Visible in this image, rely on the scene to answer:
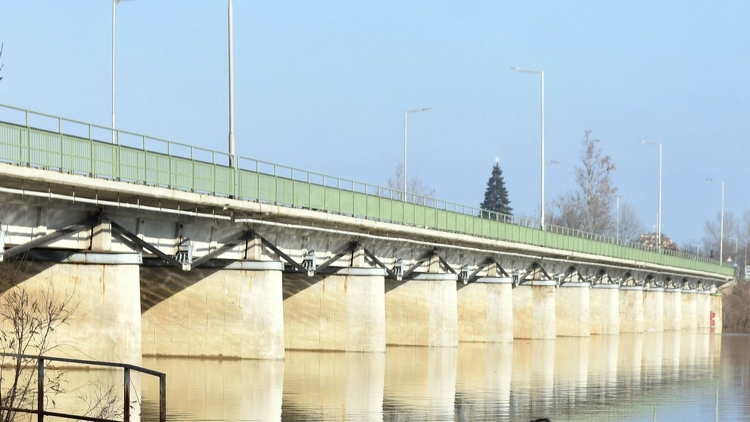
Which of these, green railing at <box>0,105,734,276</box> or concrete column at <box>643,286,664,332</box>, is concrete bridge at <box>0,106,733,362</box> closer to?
green railing at <box>0,105,734,276</box>

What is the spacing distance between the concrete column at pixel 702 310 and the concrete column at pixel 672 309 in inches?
329

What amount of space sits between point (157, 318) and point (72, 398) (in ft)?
50.9

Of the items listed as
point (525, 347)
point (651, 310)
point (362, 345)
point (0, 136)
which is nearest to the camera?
point (0, 136)

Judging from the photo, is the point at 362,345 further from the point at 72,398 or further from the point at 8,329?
the point at 72,398

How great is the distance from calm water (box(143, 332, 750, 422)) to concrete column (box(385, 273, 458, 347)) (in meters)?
1.08

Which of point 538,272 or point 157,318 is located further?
point 538,272

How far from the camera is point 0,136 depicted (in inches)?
1198

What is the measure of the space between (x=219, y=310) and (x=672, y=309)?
7931 centimetres

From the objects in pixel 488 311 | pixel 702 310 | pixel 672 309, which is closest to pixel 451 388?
pixel 488 311

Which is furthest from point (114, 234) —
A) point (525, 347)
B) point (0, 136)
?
point (525, 347)

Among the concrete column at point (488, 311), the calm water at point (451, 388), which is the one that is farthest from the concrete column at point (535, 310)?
the calm water at point (451, 388)

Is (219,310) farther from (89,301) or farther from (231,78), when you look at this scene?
(89,301)

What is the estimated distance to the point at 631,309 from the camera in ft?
340

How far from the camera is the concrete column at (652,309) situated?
361 feet
